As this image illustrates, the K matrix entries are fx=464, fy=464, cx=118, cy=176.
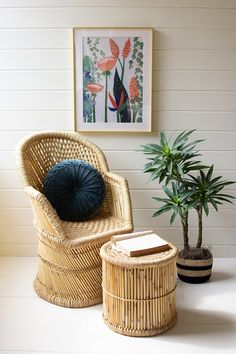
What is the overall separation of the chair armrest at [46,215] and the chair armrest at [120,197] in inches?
17.6

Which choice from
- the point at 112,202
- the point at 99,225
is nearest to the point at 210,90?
the point at 112,202

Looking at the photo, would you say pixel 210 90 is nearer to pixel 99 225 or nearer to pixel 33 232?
pixel 99 225

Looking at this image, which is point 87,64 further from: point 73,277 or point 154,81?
point 73,277

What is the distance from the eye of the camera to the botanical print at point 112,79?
10.5ft

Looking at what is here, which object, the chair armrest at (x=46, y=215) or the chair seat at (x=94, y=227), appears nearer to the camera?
the chair armrest at (x=46, y=215)

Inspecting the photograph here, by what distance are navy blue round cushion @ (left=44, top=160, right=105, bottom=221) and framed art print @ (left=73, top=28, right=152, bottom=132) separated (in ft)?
1.50

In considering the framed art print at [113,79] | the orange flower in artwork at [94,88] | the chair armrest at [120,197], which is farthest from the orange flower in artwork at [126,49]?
the chair armrest at [120,197]

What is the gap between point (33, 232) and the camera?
3.52 m

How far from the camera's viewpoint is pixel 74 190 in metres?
2.99

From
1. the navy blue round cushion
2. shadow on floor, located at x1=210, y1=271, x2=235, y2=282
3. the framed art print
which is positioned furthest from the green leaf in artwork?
shadow on floor, located at x1=210, y1=271, x2=235, y2=282

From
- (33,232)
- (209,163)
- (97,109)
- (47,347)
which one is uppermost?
(97,109)

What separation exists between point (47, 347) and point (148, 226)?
1.37m

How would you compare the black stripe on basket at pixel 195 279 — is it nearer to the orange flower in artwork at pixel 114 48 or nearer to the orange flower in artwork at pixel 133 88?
the orange flower in artwork at pixel 133 88

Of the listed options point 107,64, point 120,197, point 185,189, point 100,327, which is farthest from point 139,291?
point 107,64
